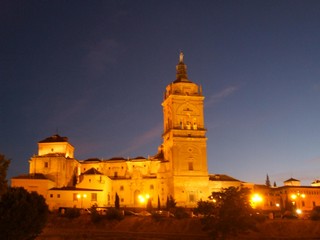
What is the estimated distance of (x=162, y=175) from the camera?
75.0m

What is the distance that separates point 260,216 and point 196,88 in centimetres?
3587

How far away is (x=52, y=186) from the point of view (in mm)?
68312

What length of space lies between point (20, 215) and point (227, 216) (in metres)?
18.7

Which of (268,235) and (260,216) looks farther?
(260,216)

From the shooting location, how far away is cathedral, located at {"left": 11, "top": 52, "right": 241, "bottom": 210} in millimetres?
67894

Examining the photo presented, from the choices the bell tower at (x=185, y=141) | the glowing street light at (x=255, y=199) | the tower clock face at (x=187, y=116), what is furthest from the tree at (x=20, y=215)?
the tower clock face at (x=187, y=116)

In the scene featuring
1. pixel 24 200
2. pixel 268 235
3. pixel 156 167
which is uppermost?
pixel 156 167

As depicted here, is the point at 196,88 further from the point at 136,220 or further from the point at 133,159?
the point at 136,220

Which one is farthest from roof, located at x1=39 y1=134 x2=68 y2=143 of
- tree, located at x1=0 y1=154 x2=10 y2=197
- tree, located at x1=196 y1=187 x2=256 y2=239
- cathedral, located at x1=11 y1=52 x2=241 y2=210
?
tree, located at x1=0 y1=154 x2=10 y2=197

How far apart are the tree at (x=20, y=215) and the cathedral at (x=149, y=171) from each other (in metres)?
32.7

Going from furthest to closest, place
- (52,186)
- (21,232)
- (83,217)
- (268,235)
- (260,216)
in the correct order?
(52,186) < (83,217) < (260,216) < (268,235) < (21,232)

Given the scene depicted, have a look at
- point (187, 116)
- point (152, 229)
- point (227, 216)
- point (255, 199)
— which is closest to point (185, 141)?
point (187, 116)

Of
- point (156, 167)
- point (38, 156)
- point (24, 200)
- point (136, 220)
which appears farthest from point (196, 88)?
point (24, 200)

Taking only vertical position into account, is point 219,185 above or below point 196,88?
below
